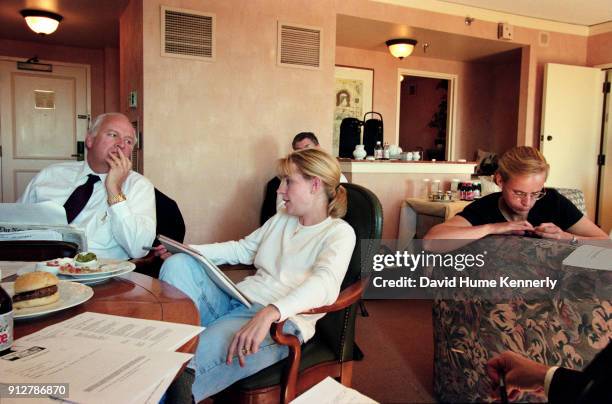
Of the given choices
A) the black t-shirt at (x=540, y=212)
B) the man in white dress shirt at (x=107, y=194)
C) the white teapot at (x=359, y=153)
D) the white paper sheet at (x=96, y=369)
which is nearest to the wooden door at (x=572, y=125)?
the white teapot at (x=359, y=153)

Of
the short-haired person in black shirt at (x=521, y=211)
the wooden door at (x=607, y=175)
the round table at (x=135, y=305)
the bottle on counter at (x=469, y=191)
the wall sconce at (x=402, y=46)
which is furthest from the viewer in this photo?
the wooden door at (x=607, y=175)

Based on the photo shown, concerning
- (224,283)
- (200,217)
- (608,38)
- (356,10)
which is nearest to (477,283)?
(224,283)

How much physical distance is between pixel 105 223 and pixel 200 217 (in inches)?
69.5

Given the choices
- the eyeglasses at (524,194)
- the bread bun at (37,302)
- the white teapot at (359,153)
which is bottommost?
the bread bun at (37,302)

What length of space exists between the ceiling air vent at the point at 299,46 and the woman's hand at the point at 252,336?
118 inches

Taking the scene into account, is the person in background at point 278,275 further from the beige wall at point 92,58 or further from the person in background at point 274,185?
the beige wall at point 92,58

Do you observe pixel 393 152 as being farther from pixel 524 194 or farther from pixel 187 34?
Result: pixel 524 194

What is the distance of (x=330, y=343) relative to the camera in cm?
147

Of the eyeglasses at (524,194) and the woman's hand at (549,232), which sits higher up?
the eyeglasses at (524,194)

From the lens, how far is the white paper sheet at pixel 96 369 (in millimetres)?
606

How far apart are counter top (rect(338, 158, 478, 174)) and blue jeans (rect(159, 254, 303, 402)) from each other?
2.60 metres

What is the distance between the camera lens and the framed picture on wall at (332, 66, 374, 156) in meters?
5.70

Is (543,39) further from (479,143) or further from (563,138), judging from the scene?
(479,143)

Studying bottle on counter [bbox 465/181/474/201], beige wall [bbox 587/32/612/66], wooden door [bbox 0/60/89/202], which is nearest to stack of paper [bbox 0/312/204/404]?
bottle on counter [bbox 465/181/474/201]
